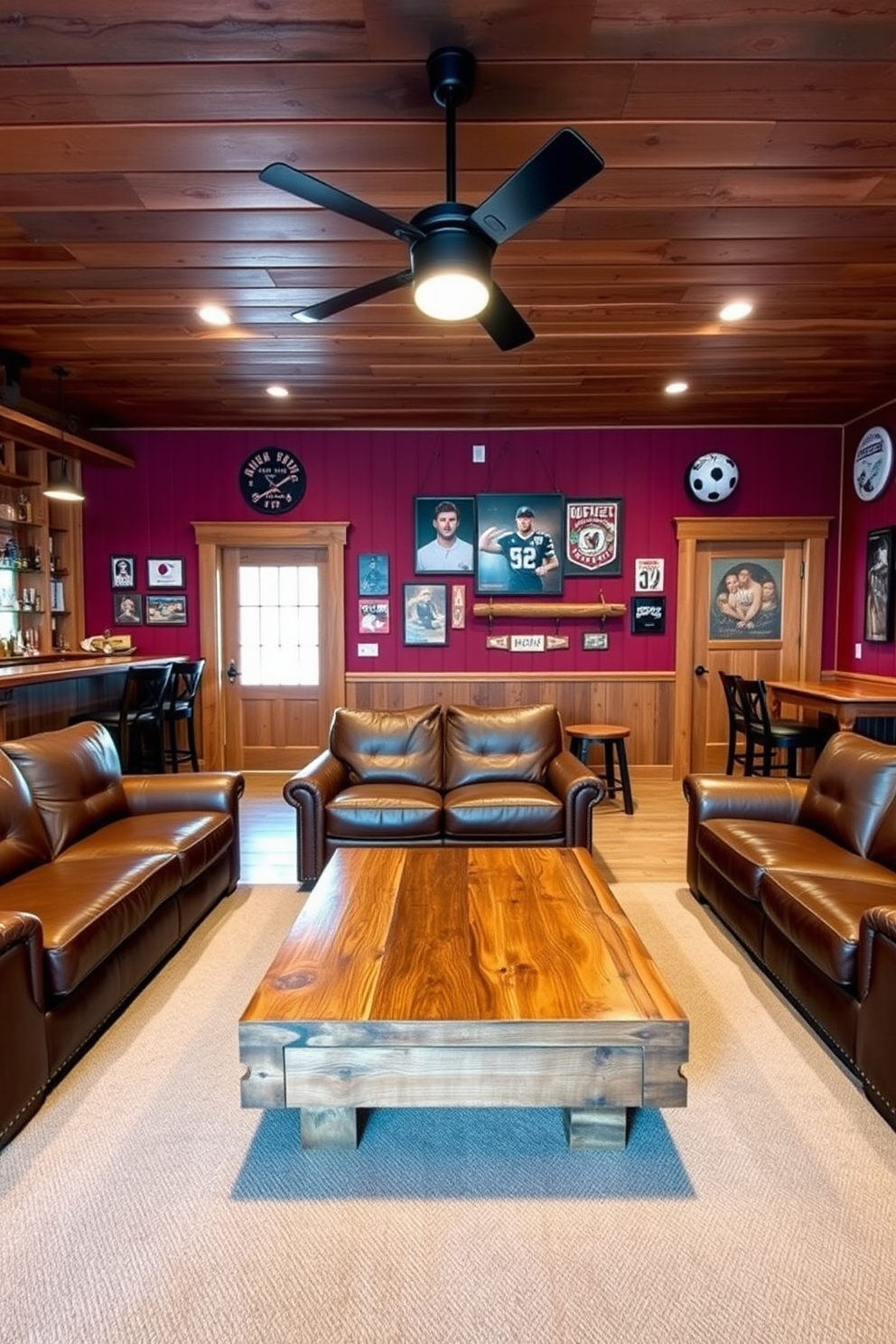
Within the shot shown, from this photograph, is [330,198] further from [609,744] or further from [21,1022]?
[609,744]

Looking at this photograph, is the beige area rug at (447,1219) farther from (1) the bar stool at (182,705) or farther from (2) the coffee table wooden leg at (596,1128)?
(1) the bar stool at (182,705)

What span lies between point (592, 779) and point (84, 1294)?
262 centimetres

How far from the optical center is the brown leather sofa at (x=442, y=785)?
3510 millimetres

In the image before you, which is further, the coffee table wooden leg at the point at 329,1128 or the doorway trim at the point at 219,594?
the doorway trim at the point at 219,594

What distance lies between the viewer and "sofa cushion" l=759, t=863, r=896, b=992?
6.78 ft

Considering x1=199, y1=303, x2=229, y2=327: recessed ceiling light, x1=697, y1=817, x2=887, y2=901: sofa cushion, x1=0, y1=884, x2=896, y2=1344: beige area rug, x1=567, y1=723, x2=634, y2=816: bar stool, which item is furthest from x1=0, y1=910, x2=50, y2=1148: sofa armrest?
x1=567, y1=723, x2=634, y2=816: bar stool

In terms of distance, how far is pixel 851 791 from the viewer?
2930mm

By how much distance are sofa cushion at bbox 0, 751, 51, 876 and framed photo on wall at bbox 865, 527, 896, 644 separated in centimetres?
562

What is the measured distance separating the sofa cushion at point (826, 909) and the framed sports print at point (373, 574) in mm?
4225

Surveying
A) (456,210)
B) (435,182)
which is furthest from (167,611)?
(456,210)

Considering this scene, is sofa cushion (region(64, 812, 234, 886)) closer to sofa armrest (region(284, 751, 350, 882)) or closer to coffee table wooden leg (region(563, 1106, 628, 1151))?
sofa armrest (region(284, 751, 350, 882))

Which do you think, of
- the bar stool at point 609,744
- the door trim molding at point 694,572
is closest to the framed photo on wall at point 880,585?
the door trim molding at point 694,572

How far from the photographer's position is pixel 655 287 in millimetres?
3451

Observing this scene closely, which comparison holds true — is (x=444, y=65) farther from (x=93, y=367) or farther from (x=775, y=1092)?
(x=93, y=367)
